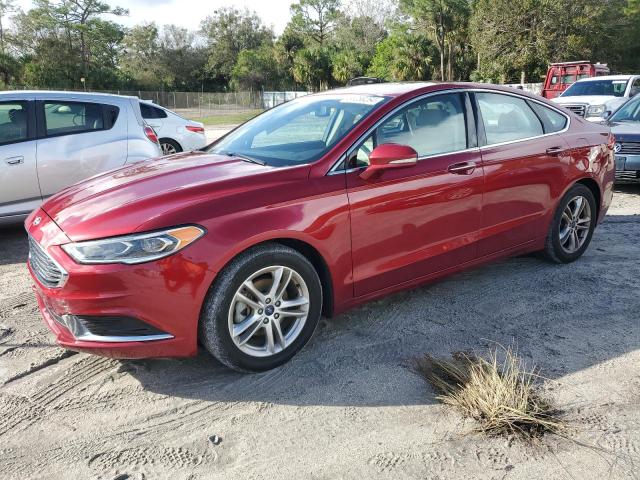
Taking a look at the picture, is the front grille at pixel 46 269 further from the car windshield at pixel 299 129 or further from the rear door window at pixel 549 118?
the rear door window at pixel 549 118

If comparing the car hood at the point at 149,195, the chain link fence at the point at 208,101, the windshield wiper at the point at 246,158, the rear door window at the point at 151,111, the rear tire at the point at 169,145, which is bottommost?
the car hood at the point at 149,195

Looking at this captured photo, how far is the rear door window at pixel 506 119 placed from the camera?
4.25 meters

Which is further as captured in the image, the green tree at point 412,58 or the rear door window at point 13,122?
the green tree at point 412,58

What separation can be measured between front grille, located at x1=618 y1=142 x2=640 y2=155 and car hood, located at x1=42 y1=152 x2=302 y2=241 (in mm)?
6590

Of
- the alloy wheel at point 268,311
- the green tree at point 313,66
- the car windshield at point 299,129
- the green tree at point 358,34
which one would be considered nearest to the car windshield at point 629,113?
the car windshield at point 299,129

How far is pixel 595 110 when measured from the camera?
13562 mm

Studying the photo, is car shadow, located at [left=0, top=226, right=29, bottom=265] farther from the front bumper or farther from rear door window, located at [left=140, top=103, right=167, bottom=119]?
rear door window, located at [left=140, top=103, right=167, bottom=119]

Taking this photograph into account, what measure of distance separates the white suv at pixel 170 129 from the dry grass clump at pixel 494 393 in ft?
26.8

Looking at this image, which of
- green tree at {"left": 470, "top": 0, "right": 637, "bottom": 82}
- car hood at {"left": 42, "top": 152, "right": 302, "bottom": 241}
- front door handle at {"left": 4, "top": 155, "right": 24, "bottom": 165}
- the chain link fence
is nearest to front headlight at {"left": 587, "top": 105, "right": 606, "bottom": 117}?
car hood at {"left": 42, "top": 152, "right": 302, "bottom": 241}

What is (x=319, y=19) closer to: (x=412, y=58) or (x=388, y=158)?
(x=412, y=58)

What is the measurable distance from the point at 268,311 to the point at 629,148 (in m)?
6.96

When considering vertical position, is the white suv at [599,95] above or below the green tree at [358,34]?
below

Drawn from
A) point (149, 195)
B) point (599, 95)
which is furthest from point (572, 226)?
point (599, 95)

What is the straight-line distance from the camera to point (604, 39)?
126 feet
